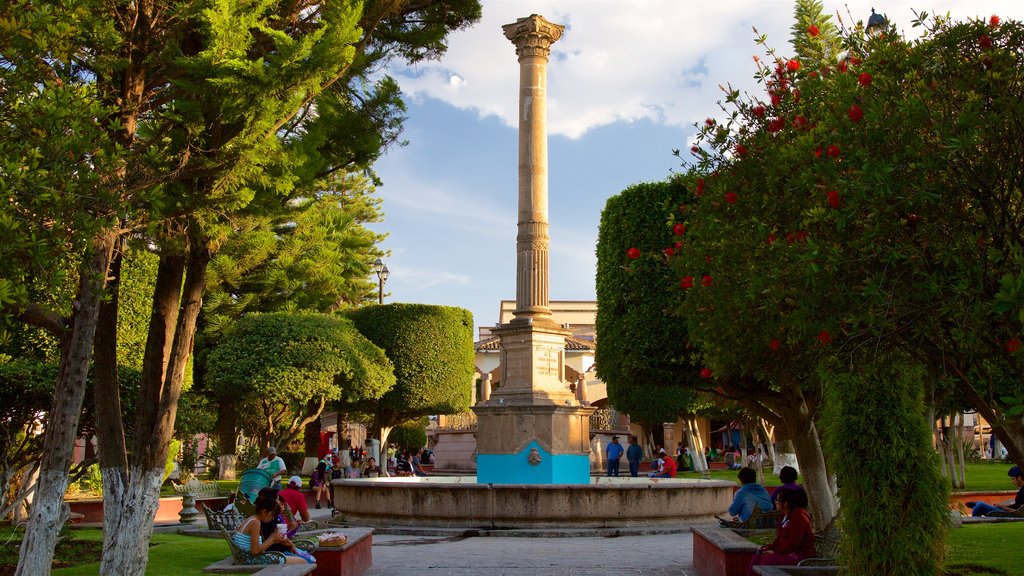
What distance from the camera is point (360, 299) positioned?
48125 millimetres

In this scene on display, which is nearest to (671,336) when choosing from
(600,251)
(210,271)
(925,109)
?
(600,251)

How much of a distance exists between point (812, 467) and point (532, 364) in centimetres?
720

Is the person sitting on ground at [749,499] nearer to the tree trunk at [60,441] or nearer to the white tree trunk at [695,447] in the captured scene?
the tree trunk at [60,441]

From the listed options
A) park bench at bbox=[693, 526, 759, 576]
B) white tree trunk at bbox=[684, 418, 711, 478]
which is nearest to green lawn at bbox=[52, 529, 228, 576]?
park bench at bbox=[693, 526, 759, 576]

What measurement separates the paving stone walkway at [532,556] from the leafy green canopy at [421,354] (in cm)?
1949

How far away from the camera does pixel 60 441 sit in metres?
8.16

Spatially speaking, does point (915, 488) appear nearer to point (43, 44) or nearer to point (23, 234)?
point (23, 234)

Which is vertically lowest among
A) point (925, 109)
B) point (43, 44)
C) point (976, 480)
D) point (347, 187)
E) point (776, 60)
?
point (976, 480)

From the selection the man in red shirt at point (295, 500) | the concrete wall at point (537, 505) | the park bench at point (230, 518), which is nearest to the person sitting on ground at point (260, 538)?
the park bench at point (230, 518)

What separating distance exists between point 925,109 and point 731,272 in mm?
2845

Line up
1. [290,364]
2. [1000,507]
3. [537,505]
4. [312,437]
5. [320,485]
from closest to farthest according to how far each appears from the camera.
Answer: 1. [537,505]
2. [1000,507]
3. [320,485]
4. [290,364]
5. [312,437]

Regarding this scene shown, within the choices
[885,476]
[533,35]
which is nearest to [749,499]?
[885,476]

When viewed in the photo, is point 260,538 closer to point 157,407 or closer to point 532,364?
point 157,407

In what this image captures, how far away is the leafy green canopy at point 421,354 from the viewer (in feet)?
113
